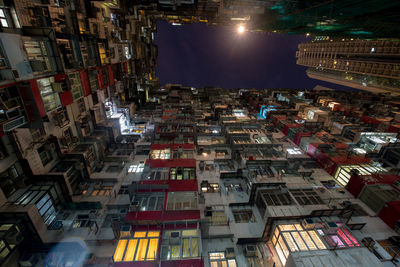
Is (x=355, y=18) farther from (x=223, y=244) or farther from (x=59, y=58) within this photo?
(x=59, y=58)

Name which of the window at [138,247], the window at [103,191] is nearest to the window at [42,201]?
the window at [103,191]

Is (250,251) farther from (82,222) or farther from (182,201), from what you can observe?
(82,222)

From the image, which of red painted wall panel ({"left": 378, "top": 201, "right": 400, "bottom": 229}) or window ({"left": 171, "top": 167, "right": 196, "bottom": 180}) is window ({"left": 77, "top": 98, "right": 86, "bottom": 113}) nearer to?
window ({"left": 171, "top": 167, "right": 196, "bottom": 180})

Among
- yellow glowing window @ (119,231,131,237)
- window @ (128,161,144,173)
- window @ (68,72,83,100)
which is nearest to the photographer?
yellow glowing window @ (119,231,131,237)

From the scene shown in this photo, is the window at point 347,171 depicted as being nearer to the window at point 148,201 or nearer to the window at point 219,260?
the window at point 219,260

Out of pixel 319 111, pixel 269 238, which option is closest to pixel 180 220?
pixel 269 238

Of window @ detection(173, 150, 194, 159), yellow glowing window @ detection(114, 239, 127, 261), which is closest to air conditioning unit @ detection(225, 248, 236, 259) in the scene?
yellow glowing window @ detection(114, 239, 127, 261)
